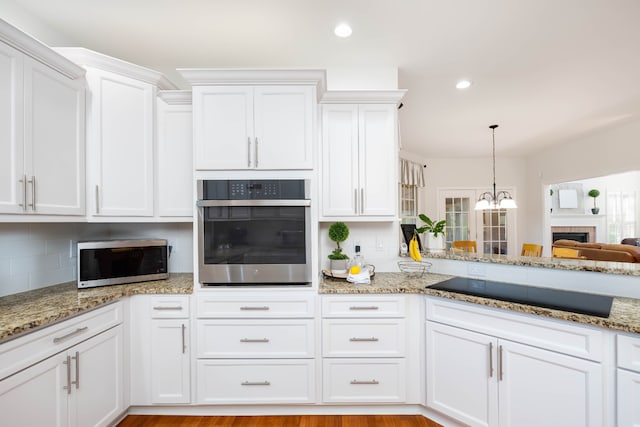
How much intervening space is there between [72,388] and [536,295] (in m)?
2.60

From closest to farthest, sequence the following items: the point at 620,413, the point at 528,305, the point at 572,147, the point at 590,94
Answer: the point at 620,413 < the point at 528,305 < the point at 590,94 < the point at 572,147

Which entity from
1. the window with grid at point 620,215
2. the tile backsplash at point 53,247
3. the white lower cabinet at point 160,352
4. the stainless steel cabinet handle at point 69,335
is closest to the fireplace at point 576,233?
the window with grid at point 620,215

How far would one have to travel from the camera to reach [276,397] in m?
1.89

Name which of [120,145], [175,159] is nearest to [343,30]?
[175,159]

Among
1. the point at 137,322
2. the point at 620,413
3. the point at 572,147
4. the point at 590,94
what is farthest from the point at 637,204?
→ the point at 137,322

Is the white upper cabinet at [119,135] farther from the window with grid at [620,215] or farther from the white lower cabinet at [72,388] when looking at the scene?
the window with grid at [620,215]

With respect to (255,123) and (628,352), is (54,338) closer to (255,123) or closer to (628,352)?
(255,123)

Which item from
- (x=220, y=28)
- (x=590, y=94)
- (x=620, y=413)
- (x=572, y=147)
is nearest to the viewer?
(x=620, y=413)

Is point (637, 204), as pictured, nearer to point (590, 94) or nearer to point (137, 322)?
point (590, 94)

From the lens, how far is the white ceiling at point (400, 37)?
1789 mm

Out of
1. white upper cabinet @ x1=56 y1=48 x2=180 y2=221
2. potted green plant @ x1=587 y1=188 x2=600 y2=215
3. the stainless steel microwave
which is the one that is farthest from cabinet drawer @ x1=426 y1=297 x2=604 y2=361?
potted green plant @ x1=587 y1=188 x2=600 y2=215

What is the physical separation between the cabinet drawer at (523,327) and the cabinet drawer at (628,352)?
0.06 meters

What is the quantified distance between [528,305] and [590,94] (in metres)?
3.12

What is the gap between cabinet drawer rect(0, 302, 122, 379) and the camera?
1.23 metres
